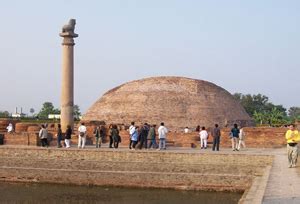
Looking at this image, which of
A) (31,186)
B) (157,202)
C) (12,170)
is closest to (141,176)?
(157,202)

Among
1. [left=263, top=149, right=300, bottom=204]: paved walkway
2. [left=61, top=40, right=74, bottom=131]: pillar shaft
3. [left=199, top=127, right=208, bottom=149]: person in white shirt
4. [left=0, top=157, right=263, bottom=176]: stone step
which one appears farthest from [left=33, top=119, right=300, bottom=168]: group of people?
[left=263, top=149, right=300, bottom=204]: paved walkway

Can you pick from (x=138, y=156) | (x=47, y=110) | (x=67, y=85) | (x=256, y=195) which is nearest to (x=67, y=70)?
(x=67, y=85)

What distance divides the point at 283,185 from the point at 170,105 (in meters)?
23.8

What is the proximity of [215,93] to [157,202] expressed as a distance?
74.6 feet

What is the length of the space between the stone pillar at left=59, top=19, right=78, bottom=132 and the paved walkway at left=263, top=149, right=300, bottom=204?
10406 millimetres

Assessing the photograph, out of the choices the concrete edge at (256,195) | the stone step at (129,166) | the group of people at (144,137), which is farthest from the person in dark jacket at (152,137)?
the concrete edge at (256,195)

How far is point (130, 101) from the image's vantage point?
34156 millimetres

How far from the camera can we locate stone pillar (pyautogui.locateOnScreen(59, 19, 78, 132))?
21.2 m

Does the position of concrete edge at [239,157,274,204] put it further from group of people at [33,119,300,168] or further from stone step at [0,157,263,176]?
group of people at [33,119,300,168]

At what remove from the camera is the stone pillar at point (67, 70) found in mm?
21172

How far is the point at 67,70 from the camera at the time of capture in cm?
2130

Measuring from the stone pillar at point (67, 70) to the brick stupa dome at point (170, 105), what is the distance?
1092 cm

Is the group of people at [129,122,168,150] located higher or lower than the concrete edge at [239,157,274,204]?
higher

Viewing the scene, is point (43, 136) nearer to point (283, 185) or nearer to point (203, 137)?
point (203, 137)
